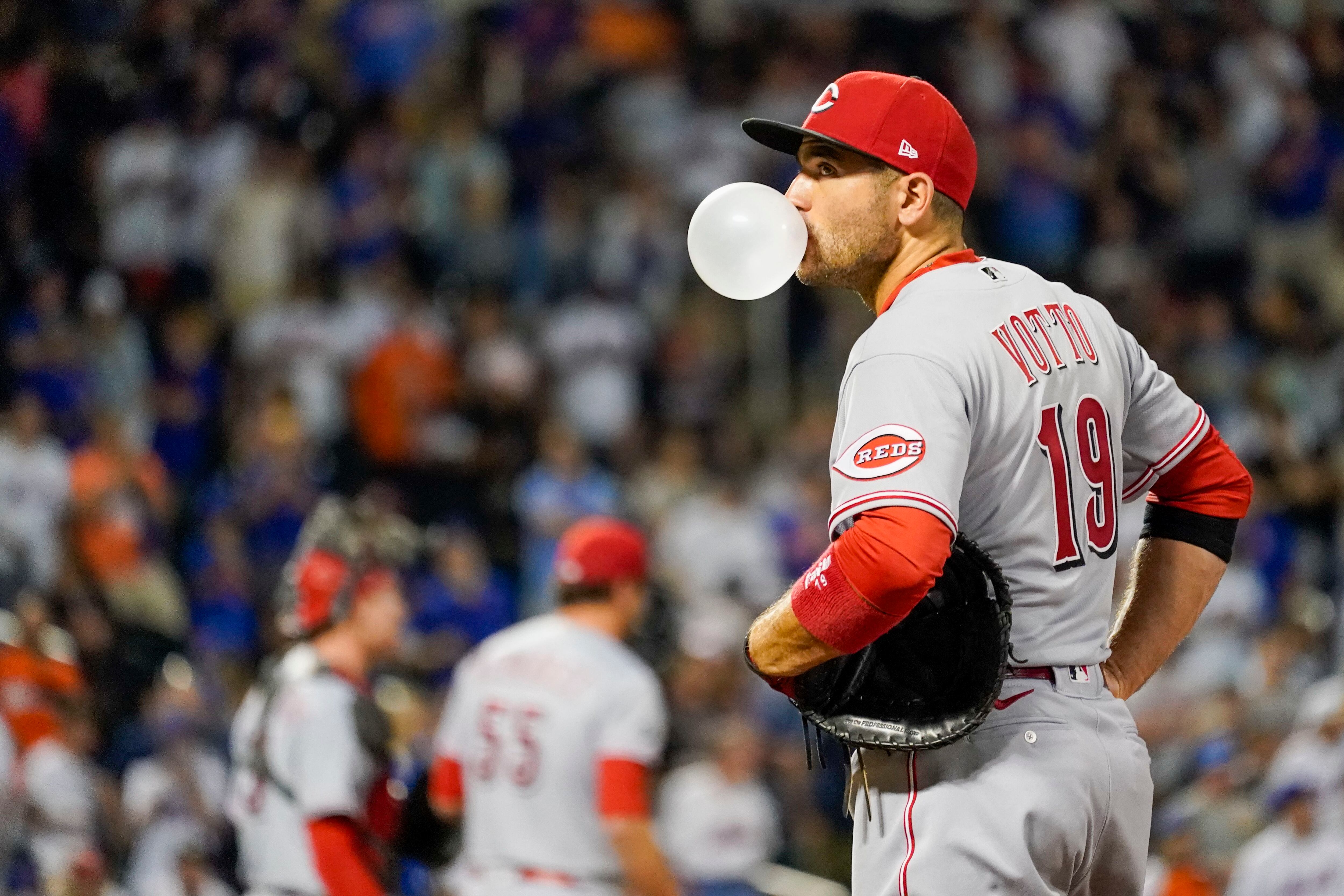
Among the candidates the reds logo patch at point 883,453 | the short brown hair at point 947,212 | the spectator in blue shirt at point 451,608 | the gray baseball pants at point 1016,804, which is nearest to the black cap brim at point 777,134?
the short brown hair at point 947,212

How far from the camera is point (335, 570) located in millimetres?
5602

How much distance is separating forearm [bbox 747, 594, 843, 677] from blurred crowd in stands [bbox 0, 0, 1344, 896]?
A: 19.7 ft

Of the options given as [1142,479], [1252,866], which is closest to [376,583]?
[1142,479]

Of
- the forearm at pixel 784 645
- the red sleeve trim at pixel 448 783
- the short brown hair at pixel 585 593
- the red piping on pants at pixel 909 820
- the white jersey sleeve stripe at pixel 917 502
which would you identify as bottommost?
the red sleeve trim at pixel 448 783

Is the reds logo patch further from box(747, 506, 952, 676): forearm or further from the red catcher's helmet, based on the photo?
the red catcher's helmet

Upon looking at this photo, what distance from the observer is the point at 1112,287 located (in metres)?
14.2

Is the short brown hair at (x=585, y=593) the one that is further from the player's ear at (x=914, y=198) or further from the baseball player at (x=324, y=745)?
the player's ear at (x=914, y=198)

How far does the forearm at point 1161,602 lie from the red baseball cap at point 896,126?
95 centimetres

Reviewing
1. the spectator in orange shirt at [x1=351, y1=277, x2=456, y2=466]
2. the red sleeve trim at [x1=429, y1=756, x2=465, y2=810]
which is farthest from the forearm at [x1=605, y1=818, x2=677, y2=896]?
the spectator in orange shirt at [x1=351, y1=277, x2=456, y2=466]

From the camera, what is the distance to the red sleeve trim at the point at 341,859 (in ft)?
17.2

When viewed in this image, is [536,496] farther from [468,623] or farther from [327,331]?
[327,331]

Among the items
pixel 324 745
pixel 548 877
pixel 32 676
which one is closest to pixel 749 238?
pixel 324 745

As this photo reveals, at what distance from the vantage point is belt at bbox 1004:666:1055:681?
11.2 ft

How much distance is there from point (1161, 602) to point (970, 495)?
70cm
